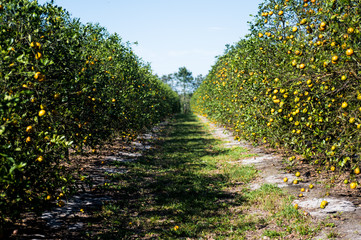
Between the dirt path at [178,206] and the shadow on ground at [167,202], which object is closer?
the dirt path at [178,206]

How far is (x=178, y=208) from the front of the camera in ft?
20.4

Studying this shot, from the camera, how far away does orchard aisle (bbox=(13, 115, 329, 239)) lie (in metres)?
4.88

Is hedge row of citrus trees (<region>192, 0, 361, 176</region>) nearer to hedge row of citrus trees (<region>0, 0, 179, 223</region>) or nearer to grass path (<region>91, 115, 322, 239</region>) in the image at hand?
grass path (<region>91, 115, 322, 239</region>)

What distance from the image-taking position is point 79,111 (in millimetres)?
5871

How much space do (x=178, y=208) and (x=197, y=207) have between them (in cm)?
47

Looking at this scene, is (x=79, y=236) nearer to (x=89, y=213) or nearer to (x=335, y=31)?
(x=89, y=213)

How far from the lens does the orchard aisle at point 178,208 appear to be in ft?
16.0

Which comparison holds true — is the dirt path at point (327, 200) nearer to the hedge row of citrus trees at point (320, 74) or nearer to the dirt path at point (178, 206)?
the dirt path at point (178, 206)

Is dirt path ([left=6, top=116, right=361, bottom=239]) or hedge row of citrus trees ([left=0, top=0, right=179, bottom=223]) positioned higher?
hedge row of citrus trees ([left=0, top=0, right=179, bottom=223])

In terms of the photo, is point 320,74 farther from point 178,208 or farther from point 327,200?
point 178,208

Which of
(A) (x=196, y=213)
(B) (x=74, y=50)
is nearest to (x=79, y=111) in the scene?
(B) (x=74, y=50)

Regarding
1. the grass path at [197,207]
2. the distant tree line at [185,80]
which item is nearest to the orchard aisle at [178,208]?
the grass path at [197,207]

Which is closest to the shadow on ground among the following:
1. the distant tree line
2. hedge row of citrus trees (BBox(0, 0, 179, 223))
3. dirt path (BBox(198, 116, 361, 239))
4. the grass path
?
the grass path

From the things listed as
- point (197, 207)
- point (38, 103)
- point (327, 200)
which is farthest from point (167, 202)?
point (38, 103)
